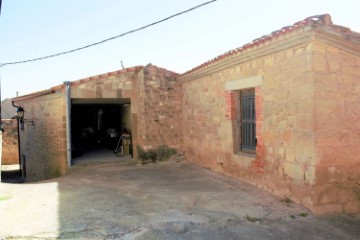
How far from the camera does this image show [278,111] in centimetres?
648

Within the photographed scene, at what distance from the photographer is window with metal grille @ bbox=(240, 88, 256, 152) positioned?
25.2ft

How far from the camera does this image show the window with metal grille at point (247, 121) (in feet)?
25.2

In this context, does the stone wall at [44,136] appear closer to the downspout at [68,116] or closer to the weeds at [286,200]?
the downspout at [68,116]

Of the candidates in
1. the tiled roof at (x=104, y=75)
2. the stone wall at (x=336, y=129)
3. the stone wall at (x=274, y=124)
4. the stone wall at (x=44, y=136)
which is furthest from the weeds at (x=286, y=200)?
the stone wall at (x=44, y=136)

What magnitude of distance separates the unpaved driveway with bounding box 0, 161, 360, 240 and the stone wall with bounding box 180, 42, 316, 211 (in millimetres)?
395

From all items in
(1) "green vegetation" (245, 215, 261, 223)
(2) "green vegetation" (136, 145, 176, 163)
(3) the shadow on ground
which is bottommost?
(3) the shadow on ground

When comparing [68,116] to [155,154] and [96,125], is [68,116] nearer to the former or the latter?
[155,154]

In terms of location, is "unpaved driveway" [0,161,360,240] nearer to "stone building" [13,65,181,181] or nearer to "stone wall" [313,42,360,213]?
"stone wall" [313,42,360,213]

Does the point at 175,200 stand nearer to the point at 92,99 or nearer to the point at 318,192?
the point at 318,192

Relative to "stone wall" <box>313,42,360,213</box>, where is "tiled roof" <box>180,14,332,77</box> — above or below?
above

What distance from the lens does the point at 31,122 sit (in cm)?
1439

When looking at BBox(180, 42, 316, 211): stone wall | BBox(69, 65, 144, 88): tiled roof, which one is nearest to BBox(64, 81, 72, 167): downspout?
BBox(69, 65, 144, 88): tiled roof

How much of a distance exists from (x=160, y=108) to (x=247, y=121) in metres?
4.24

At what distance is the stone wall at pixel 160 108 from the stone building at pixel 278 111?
0.16 ft
